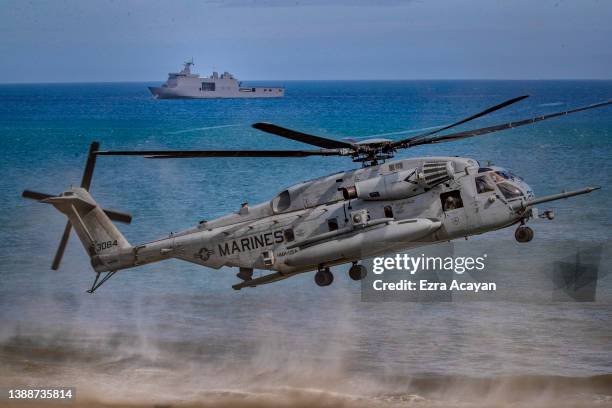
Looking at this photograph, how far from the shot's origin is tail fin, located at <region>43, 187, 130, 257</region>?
31.1 m

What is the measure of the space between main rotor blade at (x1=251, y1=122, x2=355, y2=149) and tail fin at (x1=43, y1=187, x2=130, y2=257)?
6.90m

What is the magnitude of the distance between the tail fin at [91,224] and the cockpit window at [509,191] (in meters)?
10.0

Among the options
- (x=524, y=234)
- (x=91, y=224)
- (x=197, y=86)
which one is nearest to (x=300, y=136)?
(x=524, y=234)

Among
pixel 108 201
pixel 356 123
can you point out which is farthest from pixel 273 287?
pixel 356 123

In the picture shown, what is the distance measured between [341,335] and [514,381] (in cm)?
740

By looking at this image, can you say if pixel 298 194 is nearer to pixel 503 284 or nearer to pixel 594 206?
pixel 503 284

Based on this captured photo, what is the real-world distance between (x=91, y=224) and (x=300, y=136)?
8255 millimetres

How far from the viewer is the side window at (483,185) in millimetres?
27938

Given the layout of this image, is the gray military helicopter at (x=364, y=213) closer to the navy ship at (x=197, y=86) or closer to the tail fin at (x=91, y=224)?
the tail fin at (x=91, y=224)

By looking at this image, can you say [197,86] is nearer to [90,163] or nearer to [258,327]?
[258,327]

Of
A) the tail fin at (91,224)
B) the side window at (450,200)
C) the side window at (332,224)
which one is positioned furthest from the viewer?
the tail fin at (91,224)

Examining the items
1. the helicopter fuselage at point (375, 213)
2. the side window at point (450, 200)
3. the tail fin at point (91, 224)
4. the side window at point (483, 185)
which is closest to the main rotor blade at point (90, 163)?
the tail fin at point (91, 224)

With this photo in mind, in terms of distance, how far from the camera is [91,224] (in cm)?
3136

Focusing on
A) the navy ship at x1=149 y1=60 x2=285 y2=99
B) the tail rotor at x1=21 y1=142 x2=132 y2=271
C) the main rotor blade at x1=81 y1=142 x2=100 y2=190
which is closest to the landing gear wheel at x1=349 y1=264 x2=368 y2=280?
the tail rotor at x1=21 y1=142 x2=132 y2=271
